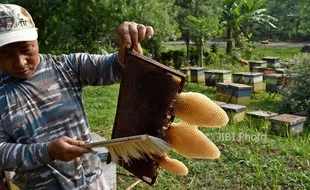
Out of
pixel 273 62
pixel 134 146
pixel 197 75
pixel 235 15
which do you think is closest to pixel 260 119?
pixel 197 75

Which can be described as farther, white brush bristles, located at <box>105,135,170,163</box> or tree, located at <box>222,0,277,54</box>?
tree, located at <box>222,0,277,54</box>

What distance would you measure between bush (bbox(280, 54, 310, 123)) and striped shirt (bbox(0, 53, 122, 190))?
7303mm

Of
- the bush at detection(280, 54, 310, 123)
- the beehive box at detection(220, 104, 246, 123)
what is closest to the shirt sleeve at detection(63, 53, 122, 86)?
the beehive box at detection(220, 104, 246, 123)

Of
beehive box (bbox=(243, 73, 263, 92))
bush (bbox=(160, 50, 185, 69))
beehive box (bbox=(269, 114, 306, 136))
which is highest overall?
beehive box (bbox=(269, 114, 306, 136))

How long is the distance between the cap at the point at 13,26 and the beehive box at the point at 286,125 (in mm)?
5604

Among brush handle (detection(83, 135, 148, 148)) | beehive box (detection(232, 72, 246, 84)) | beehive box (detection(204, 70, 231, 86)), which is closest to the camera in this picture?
brush handle (detection(83, 135, 148, 148))

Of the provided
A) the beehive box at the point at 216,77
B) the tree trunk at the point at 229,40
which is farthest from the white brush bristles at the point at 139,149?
the tree trunk at the point at 229,40

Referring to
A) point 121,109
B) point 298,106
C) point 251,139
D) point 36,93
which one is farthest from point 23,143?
point 298,106

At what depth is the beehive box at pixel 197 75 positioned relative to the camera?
39.7 feet

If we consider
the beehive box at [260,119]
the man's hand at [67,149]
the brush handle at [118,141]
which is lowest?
the beehive box at [260,119]

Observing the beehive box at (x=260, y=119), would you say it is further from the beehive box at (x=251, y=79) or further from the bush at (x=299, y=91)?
the beehive box at (x=251, y=79)

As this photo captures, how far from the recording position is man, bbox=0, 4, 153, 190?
149 cm

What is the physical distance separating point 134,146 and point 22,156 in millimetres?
461

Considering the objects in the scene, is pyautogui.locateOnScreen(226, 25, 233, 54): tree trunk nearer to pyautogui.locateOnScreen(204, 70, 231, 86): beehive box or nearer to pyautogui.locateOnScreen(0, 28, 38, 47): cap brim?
pyautogui.locateOnScreen(204, 70, 231, 86): beehive box
